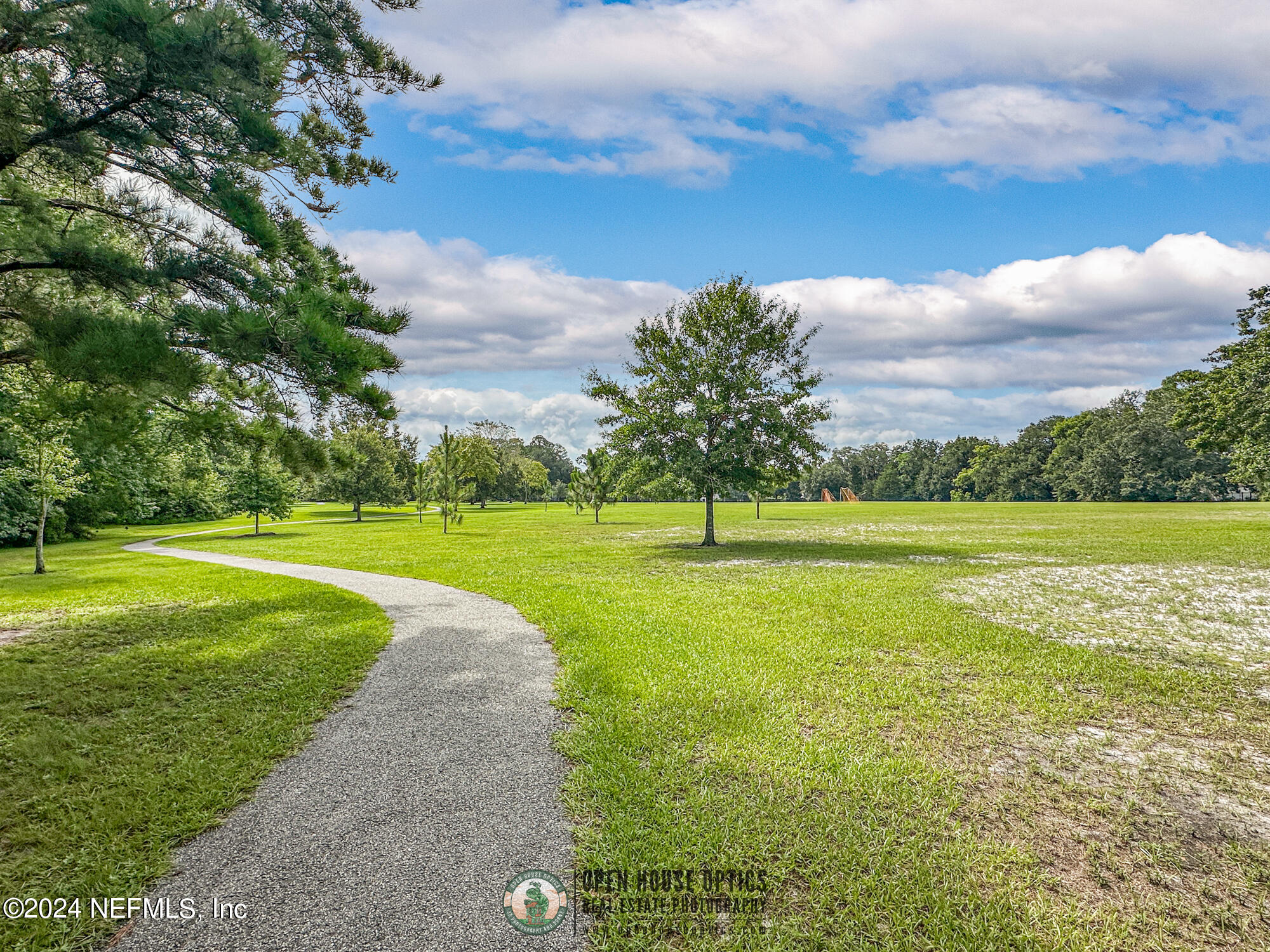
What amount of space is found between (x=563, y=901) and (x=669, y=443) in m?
16.7

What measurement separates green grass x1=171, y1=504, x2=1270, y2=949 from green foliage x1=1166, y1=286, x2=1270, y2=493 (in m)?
17.6

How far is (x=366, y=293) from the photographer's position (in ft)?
22.2

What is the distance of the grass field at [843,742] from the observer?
2992 mm

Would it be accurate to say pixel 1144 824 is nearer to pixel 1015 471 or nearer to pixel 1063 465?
pixel 1063 465

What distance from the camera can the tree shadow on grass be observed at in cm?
1698

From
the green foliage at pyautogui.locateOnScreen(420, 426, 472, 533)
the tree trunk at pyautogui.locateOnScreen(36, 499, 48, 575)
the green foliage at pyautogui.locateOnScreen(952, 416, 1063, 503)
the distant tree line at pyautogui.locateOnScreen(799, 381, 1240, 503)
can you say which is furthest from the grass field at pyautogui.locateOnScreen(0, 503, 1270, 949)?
the green foliage at pyautogui.locateOnScreen(952, 416, 1063, 503)

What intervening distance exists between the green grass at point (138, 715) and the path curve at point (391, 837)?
0.31m

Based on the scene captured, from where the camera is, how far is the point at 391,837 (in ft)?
11.1

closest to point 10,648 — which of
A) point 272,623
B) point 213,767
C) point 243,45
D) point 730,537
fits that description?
point 272,623

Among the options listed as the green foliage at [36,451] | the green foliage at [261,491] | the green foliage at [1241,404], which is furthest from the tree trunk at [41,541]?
the green foliage at [1241,404]

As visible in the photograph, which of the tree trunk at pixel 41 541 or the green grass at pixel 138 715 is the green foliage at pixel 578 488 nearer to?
the tree trunk at pixel 41 541

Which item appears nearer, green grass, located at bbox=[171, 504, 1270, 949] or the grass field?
green grass, located at bbox=[171, 504, 1270, 949]

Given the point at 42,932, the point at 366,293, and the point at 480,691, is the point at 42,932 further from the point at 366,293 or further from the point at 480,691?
the point at 366,293

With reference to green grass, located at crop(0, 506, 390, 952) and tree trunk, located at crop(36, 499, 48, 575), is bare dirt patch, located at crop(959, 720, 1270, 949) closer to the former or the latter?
green grass, located at crop(0, 506, 390, 952)
